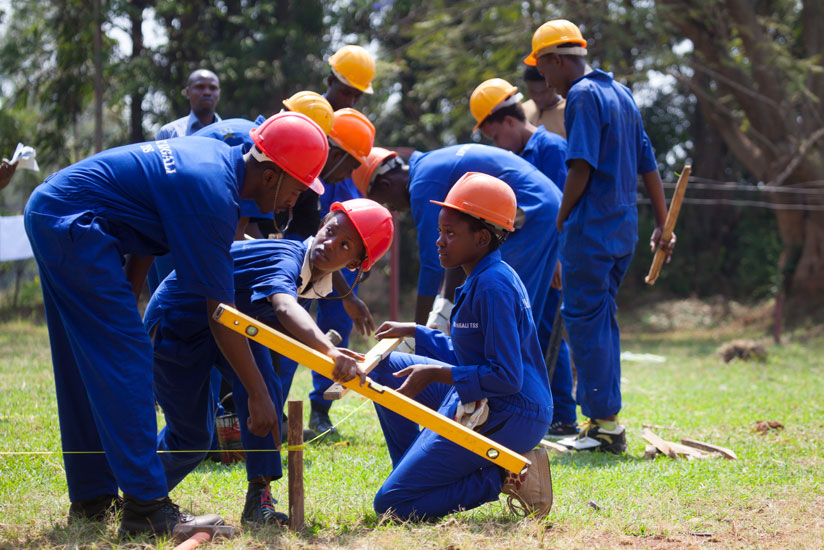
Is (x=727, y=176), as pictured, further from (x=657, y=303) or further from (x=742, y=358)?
(x=742, y=358)

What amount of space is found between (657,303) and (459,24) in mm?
6917

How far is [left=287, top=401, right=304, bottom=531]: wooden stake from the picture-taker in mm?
3613

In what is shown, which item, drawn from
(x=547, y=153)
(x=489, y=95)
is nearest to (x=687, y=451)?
(x=547, y=153)

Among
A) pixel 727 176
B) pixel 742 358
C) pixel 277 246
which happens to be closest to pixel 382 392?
pixel 277 246

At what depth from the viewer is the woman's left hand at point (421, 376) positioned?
3.86 meters

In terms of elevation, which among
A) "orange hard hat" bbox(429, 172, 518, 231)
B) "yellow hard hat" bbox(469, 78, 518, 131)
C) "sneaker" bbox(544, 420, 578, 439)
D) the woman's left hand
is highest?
"yellow hard hat" bbox(469, 78, 518, 131)

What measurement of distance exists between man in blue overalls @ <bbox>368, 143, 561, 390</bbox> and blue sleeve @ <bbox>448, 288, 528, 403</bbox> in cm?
126

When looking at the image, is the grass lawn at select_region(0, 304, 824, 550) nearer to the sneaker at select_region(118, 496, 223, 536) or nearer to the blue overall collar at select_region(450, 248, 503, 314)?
the sneaker at select_region(118, 496, 223, 536)

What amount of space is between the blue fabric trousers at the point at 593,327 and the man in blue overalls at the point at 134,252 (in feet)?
7.90

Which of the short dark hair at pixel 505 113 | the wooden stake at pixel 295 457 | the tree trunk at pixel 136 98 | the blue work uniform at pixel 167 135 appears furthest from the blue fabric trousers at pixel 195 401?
the tree trunk at pixel 136 98

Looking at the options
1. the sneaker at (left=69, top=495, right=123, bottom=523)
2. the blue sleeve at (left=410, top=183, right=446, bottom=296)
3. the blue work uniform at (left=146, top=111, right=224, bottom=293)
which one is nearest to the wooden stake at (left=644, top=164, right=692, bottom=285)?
the blue sleeve at (left=410, top=183, right=446, bottom=296)

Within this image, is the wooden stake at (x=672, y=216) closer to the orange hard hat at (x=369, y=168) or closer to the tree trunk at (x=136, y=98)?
the orange hard hat at (x=369, y=168)

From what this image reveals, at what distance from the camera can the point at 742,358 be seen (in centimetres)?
1067

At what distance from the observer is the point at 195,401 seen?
4.11 metres
